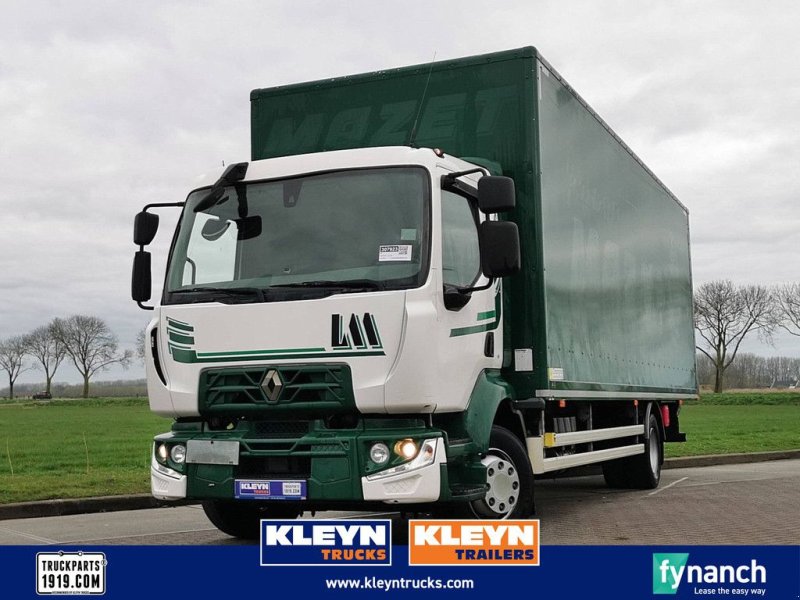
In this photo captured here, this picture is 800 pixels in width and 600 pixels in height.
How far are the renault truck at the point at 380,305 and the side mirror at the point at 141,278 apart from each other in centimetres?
1

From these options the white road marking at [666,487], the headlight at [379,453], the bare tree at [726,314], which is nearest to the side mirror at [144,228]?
the headlight at [379,453]

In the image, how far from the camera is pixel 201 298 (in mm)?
7449

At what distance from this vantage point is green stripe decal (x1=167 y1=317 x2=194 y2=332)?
7410 mm

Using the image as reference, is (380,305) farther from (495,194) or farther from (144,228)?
(144,228)

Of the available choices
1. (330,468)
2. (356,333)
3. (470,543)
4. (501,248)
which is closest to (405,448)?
(330,468)

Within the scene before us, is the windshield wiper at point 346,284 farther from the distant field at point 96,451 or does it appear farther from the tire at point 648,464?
the tire at point 648,464

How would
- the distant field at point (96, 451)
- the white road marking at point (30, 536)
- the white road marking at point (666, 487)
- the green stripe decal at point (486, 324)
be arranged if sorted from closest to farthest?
the green stripe decal at point (486, 324)
the white road marking at point (30, 536)
the distant field at point (96, 451)
the white road marking at point (666, 487)

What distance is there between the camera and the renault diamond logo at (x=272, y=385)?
23.3 ft

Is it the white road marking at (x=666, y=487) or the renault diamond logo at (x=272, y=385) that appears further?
the white road marking at (x=666, y=487)

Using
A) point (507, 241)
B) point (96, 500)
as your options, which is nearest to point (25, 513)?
point (96, 500)

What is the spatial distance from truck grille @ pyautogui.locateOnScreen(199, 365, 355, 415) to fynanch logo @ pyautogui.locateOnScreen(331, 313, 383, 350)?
160 mm

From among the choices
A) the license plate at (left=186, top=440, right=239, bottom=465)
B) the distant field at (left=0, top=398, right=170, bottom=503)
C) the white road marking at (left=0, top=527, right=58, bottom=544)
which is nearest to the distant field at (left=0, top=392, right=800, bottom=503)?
the distant field at (left=0, top=398, right=170, bottom=503)

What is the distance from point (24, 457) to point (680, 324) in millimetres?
11865

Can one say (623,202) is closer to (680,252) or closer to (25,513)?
(680,252)
